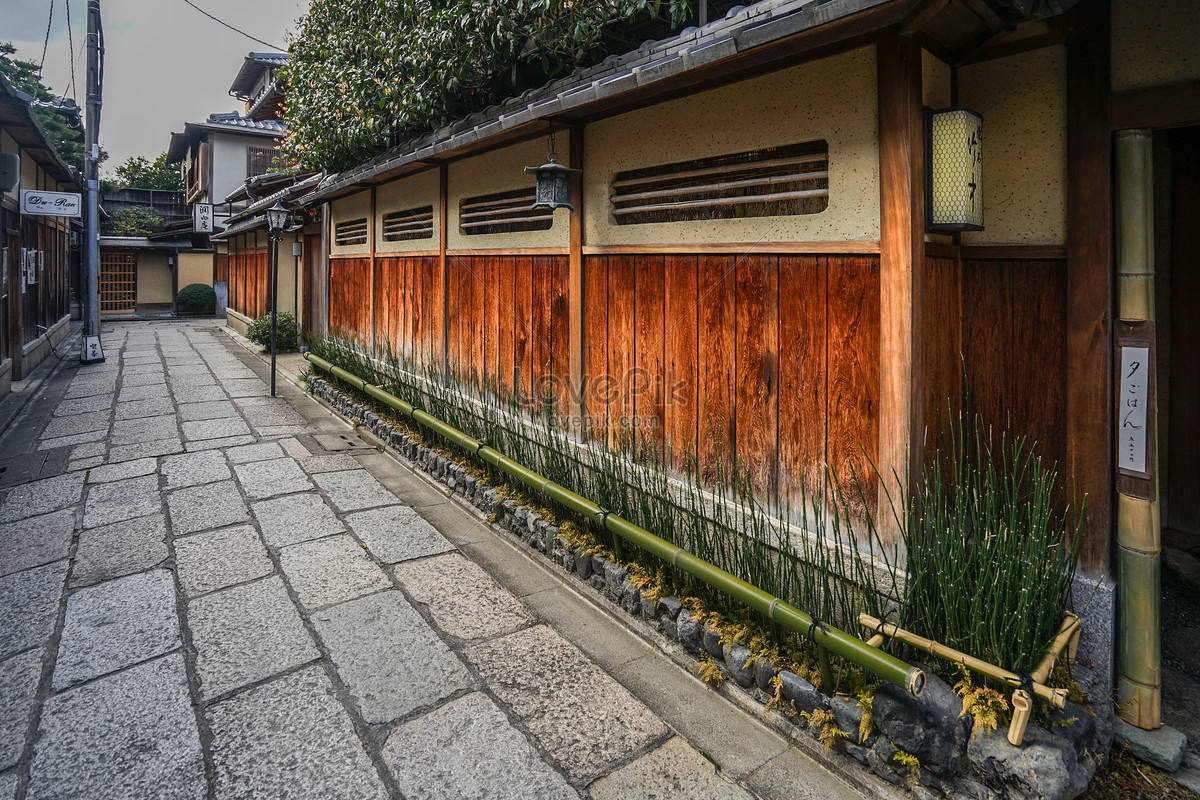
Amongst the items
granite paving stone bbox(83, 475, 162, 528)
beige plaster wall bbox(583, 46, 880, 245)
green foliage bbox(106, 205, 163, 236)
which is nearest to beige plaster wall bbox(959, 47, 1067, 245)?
beige plaster wall bbox(583, 46, 880, 245)

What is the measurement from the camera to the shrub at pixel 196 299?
25.0 metres

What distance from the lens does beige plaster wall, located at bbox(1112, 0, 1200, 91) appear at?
265 cm

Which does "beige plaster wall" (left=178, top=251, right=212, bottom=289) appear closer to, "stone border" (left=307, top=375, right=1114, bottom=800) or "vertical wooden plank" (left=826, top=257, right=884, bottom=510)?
"vertical wooden plank" (left=826, top=257, right=884, bottom=510)

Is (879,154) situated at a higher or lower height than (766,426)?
higher

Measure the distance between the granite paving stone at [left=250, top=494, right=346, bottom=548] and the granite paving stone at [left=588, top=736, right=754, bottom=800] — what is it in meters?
3.13

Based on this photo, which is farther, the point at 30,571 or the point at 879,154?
the point at 30,571

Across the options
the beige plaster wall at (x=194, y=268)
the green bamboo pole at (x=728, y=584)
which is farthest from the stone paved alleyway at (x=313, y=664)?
the beige plaster wall at (x=194, y=268)

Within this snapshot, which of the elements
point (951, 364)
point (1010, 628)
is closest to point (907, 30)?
point (951, 364)

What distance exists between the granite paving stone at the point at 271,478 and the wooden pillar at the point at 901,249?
488 cm

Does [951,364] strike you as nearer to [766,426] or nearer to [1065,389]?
[1065,389]

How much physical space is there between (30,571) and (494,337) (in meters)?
3.74

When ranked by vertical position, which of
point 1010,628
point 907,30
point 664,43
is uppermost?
point 664,43

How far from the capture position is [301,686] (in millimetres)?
3104

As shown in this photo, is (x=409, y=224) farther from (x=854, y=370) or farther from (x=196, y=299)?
(x=196, y=299)
